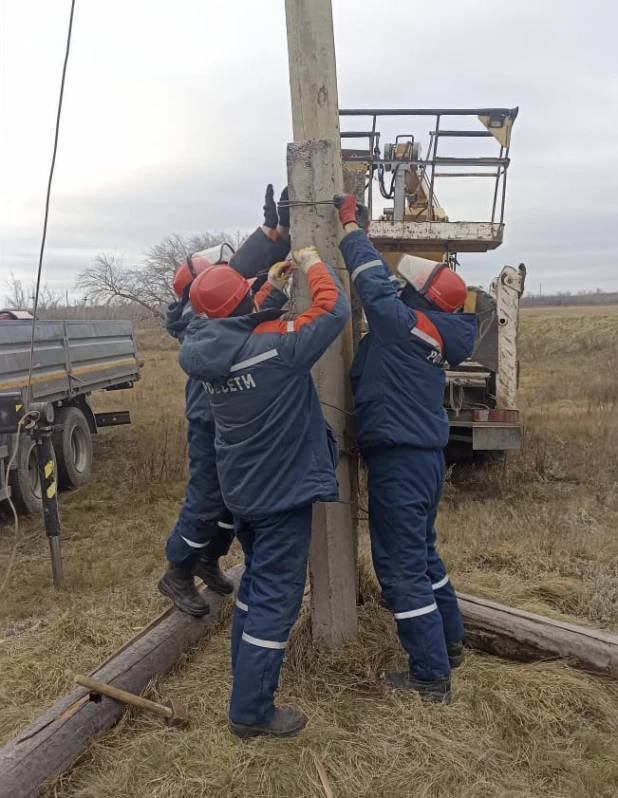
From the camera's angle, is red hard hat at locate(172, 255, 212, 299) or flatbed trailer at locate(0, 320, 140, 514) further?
flatbed trailer at locate(0, 320, 140, 514)

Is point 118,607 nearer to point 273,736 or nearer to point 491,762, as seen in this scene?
point 273,736

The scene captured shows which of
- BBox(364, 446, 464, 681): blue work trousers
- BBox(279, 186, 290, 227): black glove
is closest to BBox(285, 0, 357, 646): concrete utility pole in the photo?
BBox(279, 186, 290, 227): black glove

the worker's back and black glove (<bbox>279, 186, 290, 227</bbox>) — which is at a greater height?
black glove (<bbox>279, 186, 290, 227</bbox>)

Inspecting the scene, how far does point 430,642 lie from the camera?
124 inches

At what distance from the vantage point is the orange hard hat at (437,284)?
3.33m

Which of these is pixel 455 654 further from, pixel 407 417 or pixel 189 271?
pixel 189 271

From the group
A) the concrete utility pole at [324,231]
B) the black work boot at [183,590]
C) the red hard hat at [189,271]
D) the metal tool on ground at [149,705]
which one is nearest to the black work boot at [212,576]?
the black work boot at [183,590]

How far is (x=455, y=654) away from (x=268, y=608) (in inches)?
46.6

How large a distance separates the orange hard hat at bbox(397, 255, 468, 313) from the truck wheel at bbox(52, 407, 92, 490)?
568 cm

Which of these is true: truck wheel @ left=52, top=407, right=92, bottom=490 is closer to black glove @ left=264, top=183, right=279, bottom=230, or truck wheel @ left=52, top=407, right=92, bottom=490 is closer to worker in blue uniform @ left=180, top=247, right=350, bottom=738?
black glove @ left=264, top=183, right=279, bottom=230

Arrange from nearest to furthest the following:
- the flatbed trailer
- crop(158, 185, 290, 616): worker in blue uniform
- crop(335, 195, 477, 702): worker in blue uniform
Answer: crop(335, 195, 477, 702): worker in blue uniform → crop(158, 185, 290, 616): worker in blue uniform → the flatbed trailer

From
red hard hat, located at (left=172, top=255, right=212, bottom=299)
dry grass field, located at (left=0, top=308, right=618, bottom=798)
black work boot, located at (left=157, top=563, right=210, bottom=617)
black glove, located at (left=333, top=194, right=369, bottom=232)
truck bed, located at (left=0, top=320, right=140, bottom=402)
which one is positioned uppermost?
black glove, located at (left=333, top=194, right=369, bottom=232)

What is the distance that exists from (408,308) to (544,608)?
2195 mm

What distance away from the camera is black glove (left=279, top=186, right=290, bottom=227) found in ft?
11.3
